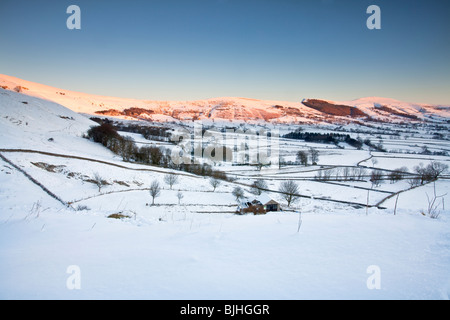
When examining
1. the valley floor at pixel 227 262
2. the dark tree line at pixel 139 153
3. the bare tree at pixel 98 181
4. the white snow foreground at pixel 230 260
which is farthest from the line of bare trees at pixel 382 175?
the valley floor at pixel 227 262

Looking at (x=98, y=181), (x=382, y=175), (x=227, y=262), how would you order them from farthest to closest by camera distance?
(x=382, y=175), (x=98, y=181), (x=227, y=262)

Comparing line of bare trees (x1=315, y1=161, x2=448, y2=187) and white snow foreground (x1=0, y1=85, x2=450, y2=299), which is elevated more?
white snow foreground (x1=0, y1=85, x2=450, y2=299)

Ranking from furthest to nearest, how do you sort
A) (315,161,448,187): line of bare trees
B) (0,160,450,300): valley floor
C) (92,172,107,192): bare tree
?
1. (315,161,448,187): line of bare trees
2. (92,172,107,192): bare tree
3. (0,160,450,300): valley floor

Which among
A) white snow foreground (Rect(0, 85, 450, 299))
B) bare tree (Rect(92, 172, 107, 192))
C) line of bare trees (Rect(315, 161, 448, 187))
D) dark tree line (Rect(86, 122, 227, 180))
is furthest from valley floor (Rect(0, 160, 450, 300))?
line of bare trees (Rect(315, 161, 448, 187))

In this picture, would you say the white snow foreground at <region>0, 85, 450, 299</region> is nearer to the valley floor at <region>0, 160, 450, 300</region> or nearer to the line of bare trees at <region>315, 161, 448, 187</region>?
the valley floor at <region>0, 160, 450, 300</region>

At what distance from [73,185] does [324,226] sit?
3209 centimetres

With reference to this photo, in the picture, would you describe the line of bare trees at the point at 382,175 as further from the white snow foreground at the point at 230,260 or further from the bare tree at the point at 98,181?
the white snow foreground at the point at 230,260

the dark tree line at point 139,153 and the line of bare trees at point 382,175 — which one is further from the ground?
the dark tree line at point 139,153

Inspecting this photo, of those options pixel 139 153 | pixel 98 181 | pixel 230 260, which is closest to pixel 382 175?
pixel 230 260

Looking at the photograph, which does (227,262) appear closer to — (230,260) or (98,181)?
(230,260)

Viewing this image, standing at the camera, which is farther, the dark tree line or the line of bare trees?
the dark tree line

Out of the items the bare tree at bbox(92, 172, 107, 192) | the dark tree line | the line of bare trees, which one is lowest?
the line of bare trees
